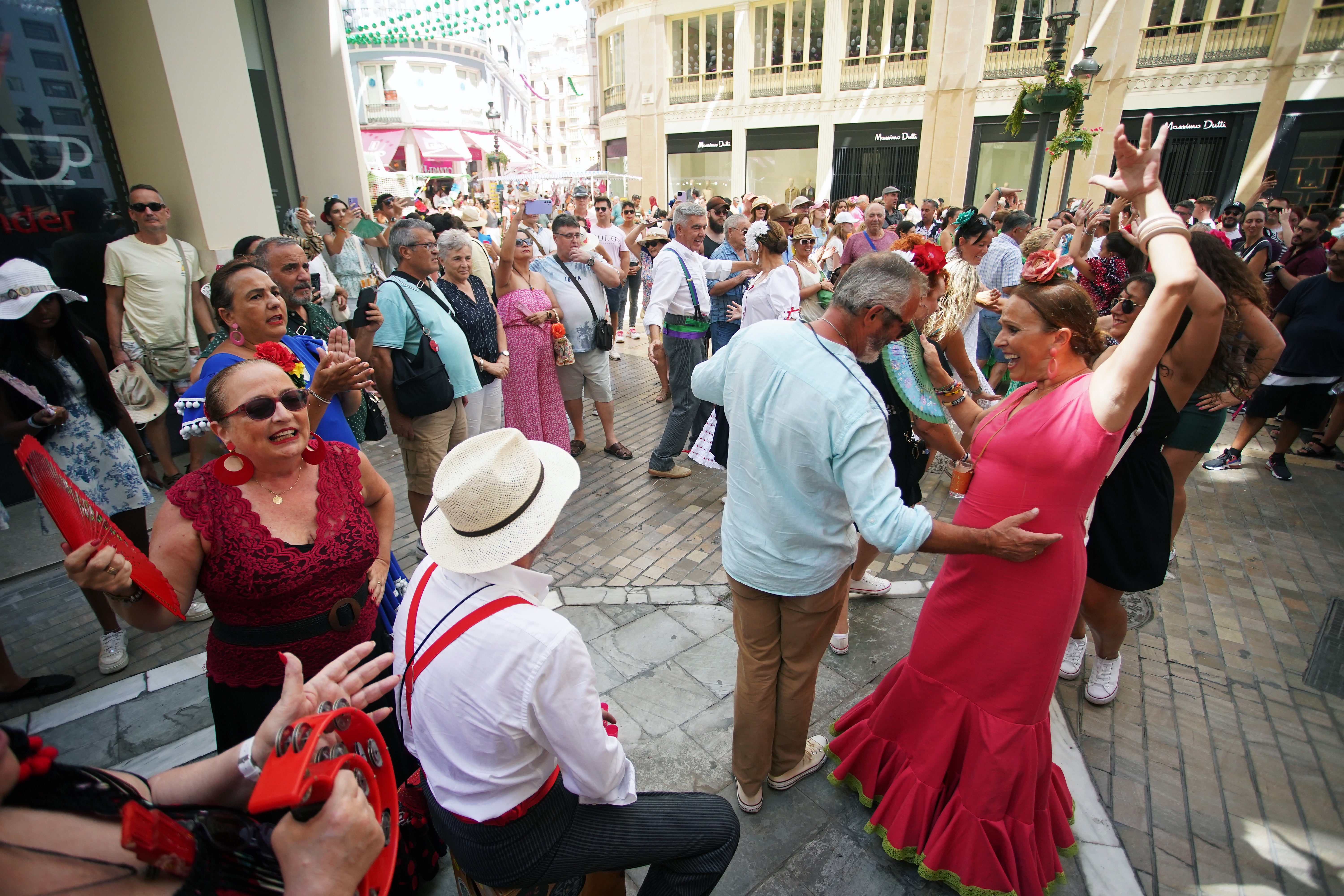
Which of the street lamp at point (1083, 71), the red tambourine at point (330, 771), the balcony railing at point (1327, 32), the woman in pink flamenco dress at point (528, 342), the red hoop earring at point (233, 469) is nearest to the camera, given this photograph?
the red tambourine at point (330, 771)

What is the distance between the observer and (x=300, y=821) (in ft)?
3.32

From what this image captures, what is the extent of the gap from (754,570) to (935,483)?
156 inches

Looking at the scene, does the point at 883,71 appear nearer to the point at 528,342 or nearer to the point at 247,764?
the point at 528,342

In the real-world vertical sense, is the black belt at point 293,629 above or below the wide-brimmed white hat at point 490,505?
below

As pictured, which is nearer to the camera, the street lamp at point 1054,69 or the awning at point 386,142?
the street lamp at point 1054,69

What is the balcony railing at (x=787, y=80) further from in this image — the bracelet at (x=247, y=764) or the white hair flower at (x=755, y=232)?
the bracelet at (x=247, y=764)

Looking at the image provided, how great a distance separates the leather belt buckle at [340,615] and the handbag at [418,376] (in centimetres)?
196

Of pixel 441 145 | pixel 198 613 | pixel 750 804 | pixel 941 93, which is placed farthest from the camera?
pixel 441 145

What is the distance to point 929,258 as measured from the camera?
94.7 inches

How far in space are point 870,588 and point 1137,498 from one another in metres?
1.51

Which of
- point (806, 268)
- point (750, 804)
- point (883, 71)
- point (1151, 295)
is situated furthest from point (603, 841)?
point (883, 71)

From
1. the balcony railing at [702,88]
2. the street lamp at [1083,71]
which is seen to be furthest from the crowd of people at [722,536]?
the balcony railing at [702,88]

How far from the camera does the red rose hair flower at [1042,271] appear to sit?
6.95ft

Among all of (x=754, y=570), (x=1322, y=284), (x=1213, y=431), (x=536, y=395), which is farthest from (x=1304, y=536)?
(x=536, y=395)
